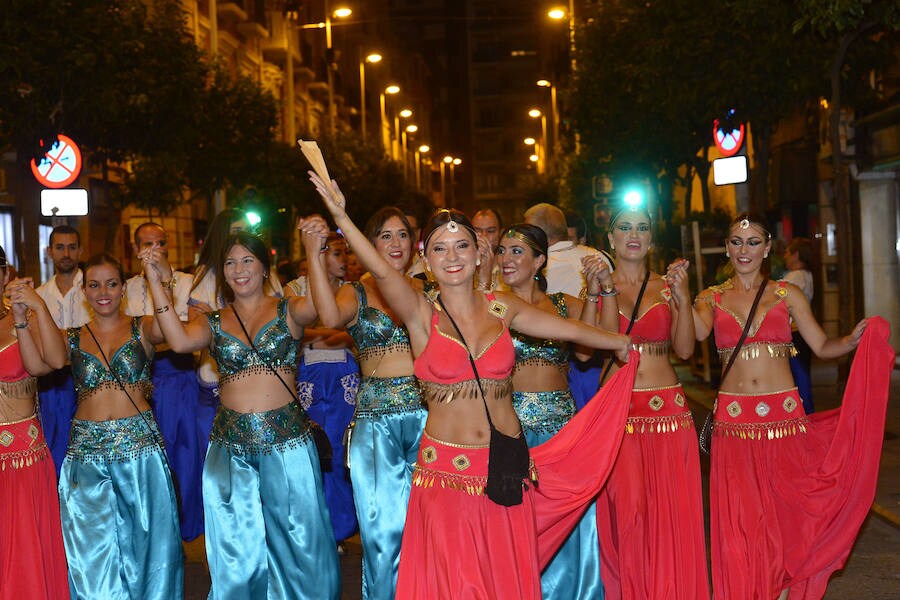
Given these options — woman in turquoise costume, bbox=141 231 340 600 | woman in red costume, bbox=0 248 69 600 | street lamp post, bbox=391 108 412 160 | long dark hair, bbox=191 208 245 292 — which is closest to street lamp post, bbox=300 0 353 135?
street lamp post, bbox=391 108 412 160

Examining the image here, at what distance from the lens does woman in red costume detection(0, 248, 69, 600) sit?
6.38m

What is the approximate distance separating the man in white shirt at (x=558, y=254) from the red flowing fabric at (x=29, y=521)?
3826 mm

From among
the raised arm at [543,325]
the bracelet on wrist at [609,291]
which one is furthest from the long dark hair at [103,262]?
the bracelet on wrist at [609,291]

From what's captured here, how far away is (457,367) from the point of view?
5.07 meters

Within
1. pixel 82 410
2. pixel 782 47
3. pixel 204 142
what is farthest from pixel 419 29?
pixel 82 410

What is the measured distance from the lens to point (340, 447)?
924 cm

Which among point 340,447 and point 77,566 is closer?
point 77,566

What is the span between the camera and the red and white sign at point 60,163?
1480cm

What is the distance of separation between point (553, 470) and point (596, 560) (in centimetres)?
135

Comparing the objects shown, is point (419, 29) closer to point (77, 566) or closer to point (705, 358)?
point (705, 358)

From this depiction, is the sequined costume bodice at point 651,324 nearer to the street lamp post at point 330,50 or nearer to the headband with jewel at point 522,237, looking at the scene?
the headband with jewel at point 522,237

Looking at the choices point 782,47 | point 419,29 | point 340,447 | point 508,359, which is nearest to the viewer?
point 508,359

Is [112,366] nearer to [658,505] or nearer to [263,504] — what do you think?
[263,504]

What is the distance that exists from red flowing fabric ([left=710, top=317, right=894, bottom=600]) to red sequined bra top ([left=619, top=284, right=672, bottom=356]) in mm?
643
